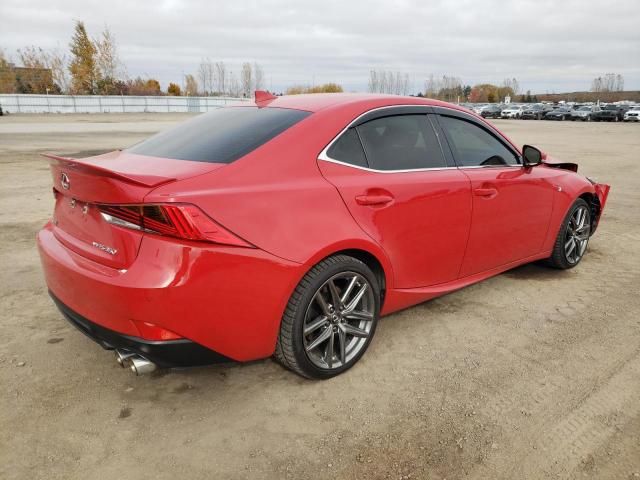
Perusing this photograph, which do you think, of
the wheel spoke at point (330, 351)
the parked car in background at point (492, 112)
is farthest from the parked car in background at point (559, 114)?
the wheel spoke at point (330, 351)

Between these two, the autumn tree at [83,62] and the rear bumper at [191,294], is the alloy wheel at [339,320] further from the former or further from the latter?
the autumn tree at [83,62]

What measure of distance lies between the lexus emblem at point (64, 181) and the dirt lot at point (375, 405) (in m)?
1.10

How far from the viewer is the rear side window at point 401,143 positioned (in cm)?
318

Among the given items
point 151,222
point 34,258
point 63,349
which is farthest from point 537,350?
point 34,258

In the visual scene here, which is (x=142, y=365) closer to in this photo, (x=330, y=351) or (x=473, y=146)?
(x=330, y=351)

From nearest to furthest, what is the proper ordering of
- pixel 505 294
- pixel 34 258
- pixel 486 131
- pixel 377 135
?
pixel 377 135 → pixel 486 131 → pixel 505 294 → pixel 34 258

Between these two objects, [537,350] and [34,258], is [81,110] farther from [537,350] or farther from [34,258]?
[537,350]

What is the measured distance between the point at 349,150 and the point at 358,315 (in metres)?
0.97

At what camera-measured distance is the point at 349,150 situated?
10.00ft

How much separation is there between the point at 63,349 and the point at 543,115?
60.4 meters

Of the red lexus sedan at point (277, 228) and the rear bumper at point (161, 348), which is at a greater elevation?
the red lexus sedan at point (277, 228)

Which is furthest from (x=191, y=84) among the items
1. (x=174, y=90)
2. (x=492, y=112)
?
(x=492, y=112)

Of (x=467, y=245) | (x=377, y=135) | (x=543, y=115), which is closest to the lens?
(x=377, y=135)

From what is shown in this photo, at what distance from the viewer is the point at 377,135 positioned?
3.24m
